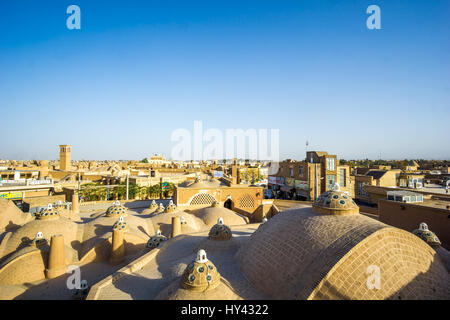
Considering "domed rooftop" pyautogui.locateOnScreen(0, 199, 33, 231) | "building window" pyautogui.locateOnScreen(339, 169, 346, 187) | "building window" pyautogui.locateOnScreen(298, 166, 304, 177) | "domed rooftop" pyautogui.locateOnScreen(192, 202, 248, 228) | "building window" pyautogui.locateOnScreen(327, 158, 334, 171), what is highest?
"building window" pyautogui.locateOnScreen(327, 158, 334, 171)

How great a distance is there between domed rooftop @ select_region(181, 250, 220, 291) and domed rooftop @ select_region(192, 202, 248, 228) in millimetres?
13850

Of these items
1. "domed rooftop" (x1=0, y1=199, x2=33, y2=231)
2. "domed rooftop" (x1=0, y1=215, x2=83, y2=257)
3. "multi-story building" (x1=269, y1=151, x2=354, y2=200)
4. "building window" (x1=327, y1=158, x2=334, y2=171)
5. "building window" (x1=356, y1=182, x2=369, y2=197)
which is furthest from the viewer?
"building window" (x1=327, y1=158, x2=334, y2=171)

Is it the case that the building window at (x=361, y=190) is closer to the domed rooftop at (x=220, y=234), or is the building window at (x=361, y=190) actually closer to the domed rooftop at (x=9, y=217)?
the domed rooftop at (x=220, y=234)

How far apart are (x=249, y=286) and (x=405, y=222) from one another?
13.7m

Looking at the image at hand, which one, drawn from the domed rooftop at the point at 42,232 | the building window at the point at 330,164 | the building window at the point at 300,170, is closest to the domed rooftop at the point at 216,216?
the domed rooftop at the point at 42,232

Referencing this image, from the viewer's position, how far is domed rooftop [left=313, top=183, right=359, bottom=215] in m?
9.35

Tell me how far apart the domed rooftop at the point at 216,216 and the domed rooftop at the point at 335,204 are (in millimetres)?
12813

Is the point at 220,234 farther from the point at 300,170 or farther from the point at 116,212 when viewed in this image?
the point at 300,170

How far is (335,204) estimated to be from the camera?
9445 mm

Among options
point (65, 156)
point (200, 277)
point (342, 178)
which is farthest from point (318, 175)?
point (65, 156)

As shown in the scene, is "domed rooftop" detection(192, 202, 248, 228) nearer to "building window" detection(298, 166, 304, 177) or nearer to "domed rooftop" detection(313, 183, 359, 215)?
"domed rooftop" detection(313, 183, 359, 215)

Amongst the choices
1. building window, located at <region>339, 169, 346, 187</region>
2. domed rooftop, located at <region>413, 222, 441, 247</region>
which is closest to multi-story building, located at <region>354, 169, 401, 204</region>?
building window, located at <region>339, 169, 346, 187</region>

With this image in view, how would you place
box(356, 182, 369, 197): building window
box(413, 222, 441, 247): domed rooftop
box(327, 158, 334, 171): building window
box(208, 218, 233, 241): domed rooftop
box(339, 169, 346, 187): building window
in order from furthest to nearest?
1. box(339, 169, 346, 187): building window
2. box(327, 158, 334, 171): building window
3. box(356, 182, 369, 197): building window
4. box(208, 218, 233, 241): domed rooftop
5. box(413, 222, 441, 247): domed rooftop
